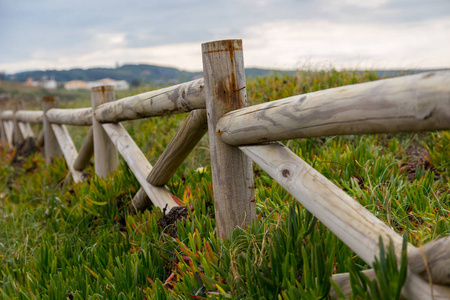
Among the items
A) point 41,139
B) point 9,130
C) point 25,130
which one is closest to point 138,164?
point 41,139

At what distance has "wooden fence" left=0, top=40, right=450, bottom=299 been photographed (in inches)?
49.3

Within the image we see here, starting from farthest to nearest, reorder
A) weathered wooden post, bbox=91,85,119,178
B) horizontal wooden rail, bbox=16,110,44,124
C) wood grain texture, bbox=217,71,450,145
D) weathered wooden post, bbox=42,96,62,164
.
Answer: horizontal wooden rail, bbox=16,110,44,124 < weathered wooden post, bbox=42,96,62,164 < weathered wooden post, bbox=91,85,119,178 < wood grain texture, bbox=217,71,450,145

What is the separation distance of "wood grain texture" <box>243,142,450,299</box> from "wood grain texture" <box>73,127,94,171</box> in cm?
315

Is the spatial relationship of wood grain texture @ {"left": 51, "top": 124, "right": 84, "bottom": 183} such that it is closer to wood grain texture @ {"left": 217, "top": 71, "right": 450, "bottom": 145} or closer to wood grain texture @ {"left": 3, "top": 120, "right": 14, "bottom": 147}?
wood grain texture @ {"left": 217, "top": 71, "right": 450, "bottom": 145}

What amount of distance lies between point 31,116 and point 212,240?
20.6ft

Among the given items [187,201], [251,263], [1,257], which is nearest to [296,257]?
[251,263]

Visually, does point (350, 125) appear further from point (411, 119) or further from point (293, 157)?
point (293, 157)

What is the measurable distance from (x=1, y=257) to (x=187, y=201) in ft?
5.52

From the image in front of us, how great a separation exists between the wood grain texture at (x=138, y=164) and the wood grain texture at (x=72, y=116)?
592mm

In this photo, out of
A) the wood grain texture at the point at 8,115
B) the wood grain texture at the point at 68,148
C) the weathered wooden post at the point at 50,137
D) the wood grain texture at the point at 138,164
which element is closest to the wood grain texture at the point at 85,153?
the wood grain texture at the point at 68,148

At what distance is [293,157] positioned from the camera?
181 cm

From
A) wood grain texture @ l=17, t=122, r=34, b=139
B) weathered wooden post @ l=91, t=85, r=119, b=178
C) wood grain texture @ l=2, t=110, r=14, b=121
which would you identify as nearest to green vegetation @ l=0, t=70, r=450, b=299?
weathered wooden post @ l=91, t=85, r=119, b=178

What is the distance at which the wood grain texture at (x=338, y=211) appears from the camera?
4.37ft

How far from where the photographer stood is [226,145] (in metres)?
2.20
